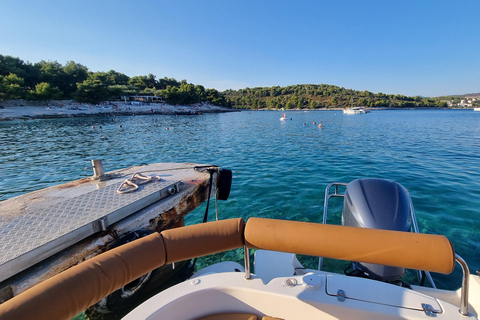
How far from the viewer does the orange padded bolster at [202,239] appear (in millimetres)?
1430

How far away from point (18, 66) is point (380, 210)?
324 ft

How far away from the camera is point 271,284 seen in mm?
1696

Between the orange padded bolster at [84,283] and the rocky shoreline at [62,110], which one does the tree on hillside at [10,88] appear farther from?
the orange padded bolster at [84,283]

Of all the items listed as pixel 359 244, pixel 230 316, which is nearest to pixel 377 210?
pixel 359 244

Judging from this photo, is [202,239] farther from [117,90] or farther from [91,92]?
[117,90]

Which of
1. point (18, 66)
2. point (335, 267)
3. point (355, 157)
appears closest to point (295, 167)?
point (355, 157)

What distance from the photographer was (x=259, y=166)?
10.4 m

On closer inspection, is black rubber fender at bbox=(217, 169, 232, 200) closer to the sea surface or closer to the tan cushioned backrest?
the sea surface

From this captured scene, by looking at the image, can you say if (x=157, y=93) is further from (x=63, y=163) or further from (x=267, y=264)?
(x=267, y=264)

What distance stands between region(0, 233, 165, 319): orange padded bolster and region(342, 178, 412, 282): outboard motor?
7.29ft

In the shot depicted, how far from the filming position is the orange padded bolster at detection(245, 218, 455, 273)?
1216 millimetres

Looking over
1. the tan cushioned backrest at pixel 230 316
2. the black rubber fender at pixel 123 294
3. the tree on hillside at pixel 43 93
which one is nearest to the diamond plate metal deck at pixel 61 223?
the black rubber fender at pixel 123 294

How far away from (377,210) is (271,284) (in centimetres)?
174

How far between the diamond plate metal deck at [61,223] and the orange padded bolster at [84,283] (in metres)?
1.43
